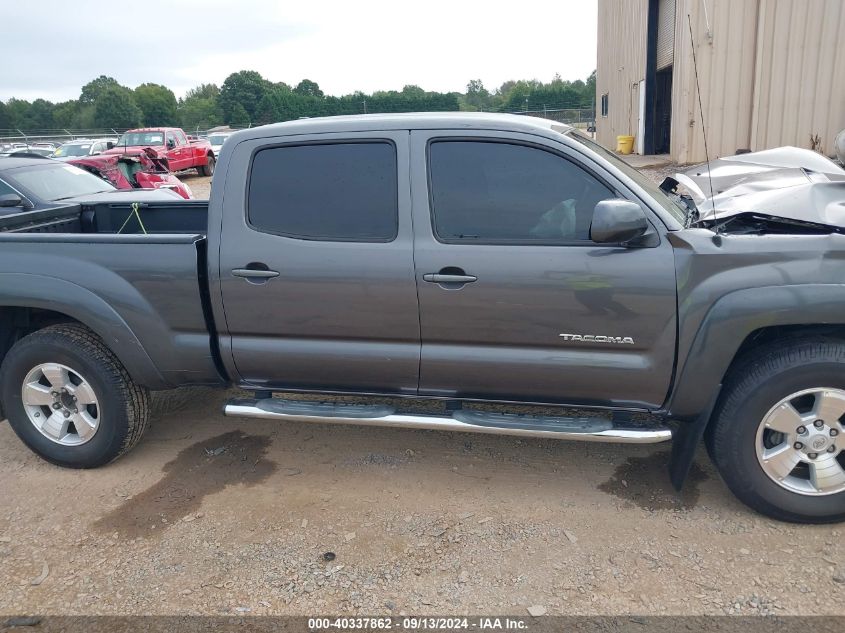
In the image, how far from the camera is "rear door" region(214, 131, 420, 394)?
3.33 metres

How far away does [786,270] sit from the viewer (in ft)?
9.50

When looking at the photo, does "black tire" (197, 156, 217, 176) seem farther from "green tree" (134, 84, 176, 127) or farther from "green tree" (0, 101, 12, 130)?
"green tree" (0, 101, 12, 130)

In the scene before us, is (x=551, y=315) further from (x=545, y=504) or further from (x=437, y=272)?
(x=545, y=504)

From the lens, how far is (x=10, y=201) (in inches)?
314

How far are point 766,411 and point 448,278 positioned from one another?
1.59 metres

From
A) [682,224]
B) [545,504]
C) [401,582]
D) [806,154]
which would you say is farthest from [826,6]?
[401,582]

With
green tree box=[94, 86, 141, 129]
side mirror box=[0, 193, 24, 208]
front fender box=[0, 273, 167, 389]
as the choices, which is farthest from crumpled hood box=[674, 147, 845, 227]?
green tree box=[94, 86, 141, 129]

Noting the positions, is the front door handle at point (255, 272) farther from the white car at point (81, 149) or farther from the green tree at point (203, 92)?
the green tree at point (203, 92)

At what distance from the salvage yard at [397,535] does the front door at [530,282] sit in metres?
0.63

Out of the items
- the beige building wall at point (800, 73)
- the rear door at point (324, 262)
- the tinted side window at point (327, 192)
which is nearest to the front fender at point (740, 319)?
the rear door at point (324, 262)

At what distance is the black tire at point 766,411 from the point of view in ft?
9.71

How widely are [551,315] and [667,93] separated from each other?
2046 centimetres

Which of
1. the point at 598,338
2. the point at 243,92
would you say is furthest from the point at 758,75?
the point at 243,92

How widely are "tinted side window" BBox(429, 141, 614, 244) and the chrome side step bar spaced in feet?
2.94
